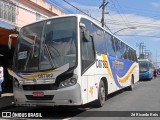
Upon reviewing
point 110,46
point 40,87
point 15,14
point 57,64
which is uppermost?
point 15,14

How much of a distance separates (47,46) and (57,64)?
775 millimetres

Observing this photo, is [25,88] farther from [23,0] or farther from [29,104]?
[23,0]

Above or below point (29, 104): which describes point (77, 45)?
above

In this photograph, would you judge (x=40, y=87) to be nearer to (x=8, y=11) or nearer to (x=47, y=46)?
(x=47, y=46)

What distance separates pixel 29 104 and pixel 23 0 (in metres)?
12.9

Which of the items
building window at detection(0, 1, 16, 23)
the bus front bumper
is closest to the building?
building window at detection(0, 1, 16, 23)

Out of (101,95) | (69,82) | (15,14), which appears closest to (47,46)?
(69,82)

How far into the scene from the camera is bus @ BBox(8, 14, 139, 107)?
9781 millimetres

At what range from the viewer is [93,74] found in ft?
37.0

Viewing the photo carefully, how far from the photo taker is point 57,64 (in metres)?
9.95

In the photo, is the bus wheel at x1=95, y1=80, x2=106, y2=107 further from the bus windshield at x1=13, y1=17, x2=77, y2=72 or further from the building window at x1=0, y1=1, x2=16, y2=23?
the building window at x1=0, y1=1, x2=16, y2=23

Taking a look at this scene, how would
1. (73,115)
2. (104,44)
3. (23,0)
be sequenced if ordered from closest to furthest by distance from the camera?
1. (73,115)
2. (104,44)
3. (23,0)

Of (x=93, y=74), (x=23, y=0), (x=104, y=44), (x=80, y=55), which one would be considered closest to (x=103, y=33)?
(x=104, y=44)

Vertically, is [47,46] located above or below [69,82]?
above
